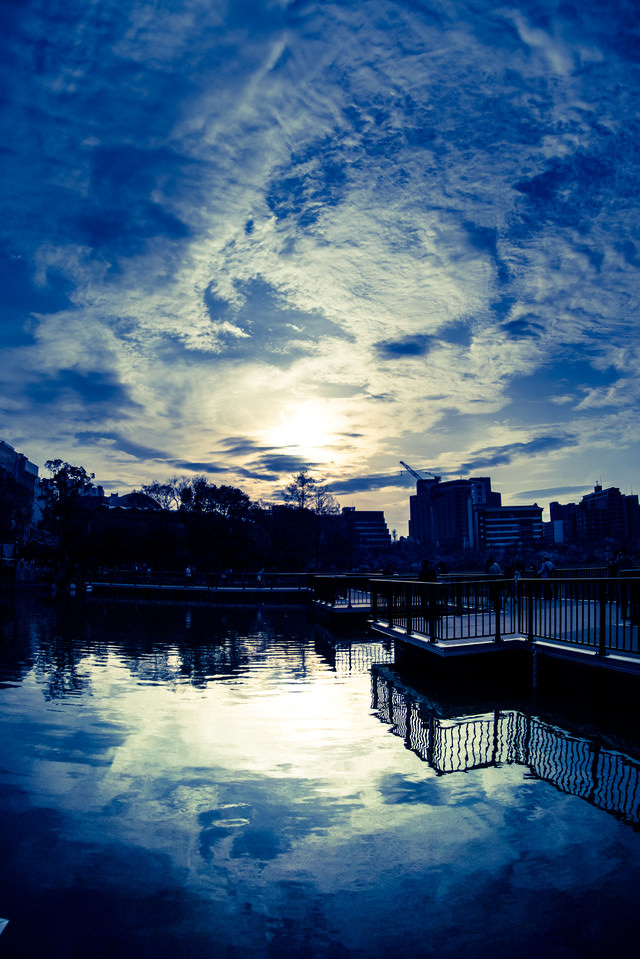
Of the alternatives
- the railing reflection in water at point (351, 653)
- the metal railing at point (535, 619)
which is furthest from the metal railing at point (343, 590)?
the metal railing at point (535, 619)

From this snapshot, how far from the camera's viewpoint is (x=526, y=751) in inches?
335

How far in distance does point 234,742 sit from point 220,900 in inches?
169

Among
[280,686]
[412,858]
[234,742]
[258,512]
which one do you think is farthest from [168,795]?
[258,512]

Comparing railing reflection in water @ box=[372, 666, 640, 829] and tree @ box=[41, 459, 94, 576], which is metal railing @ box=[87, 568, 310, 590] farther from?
railing reflection in water @ box=[372, 666, 640, 829]

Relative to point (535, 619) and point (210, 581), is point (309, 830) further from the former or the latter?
point (210, 581)

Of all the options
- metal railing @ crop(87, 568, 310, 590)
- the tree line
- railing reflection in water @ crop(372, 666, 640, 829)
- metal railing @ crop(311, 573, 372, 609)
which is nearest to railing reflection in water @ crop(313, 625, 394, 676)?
metal railing @ crop(311, 573, 372, 609)

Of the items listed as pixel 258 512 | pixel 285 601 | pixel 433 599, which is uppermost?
pixel 258 512

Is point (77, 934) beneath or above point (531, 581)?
beneath

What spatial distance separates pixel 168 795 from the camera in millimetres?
7016

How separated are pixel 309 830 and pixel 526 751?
3.85 metres

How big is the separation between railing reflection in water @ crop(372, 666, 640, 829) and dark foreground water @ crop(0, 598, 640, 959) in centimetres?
4

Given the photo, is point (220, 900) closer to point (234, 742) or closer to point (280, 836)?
point (280, 836)

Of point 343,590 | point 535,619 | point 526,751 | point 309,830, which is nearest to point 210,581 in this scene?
point 343,590

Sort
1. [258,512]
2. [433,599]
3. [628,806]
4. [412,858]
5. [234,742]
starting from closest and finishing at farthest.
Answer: [412,858] < [628,806] < [234,742] < [433,599] < [258,512]
